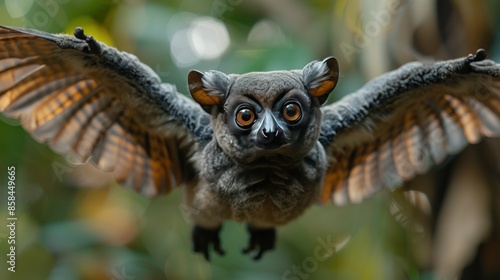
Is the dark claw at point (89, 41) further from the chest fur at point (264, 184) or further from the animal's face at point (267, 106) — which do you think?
the chest fur at point (264, 184)

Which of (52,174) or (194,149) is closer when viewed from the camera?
(194,149)

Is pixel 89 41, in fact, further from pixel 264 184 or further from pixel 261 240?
pixel 261 240

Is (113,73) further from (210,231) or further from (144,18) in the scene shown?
(144,18)

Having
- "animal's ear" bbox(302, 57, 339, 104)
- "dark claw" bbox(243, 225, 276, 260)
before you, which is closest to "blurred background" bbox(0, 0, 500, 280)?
"dark claw" bbox(243, 225, 276, 260)

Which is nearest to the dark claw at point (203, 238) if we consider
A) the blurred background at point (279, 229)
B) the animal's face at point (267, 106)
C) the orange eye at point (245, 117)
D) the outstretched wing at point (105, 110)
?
the outstretched wing at point (105, 110)

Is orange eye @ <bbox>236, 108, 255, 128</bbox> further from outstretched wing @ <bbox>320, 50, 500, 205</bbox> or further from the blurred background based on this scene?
the blurred background

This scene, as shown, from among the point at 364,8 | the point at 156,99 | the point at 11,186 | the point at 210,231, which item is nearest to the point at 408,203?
the point at 364,8

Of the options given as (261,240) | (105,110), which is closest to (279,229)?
(261,240)
